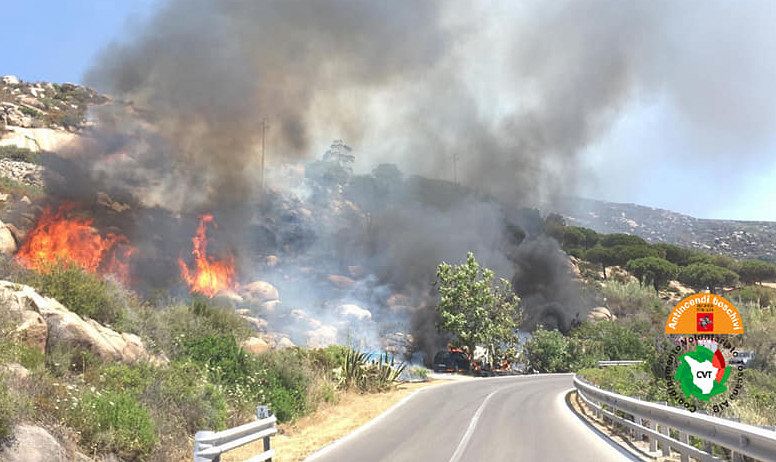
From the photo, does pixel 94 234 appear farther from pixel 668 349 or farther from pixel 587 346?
pixel 587 346

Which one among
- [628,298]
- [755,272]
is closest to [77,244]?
[628,298]

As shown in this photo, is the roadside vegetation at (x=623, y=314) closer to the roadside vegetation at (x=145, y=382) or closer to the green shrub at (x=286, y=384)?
the green shrub at (x=286, y=384)

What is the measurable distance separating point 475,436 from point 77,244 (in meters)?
27.2

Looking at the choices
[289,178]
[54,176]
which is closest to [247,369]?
[54,176]

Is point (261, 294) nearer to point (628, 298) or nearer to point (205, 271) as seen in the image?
point (205, 271)

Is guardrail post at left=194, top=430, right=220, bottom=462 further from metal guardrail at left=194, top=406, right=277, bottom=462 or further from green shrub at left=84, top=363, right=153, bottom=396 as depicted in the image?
green shrub at left=84, top=363, right=153, bottom=396

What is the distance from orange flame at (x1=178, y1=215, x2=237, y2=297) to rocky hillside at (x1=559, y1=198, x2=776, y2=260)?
13527cm

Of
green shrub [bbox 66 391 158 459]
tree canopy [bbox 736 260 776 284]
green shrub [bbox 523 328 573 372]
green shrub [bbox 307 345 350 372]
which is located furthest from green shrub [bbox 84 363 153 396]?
tree canopy [bbox 736 260 776 284]

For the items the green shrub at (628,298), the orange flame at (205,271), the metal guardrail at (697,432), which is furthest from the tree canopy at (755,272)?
the metal guardrail at (697,432)

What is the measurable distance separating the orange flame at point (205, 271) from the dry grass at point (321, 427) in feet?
64.4

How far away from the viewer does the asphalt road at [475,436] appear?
32.7ft

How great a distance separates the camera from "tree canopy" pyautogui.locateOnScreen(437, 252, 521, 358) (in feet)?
148

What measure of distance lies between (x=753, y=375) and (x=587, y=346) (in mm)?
27152

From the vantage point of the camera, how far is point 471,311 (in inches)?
1801
